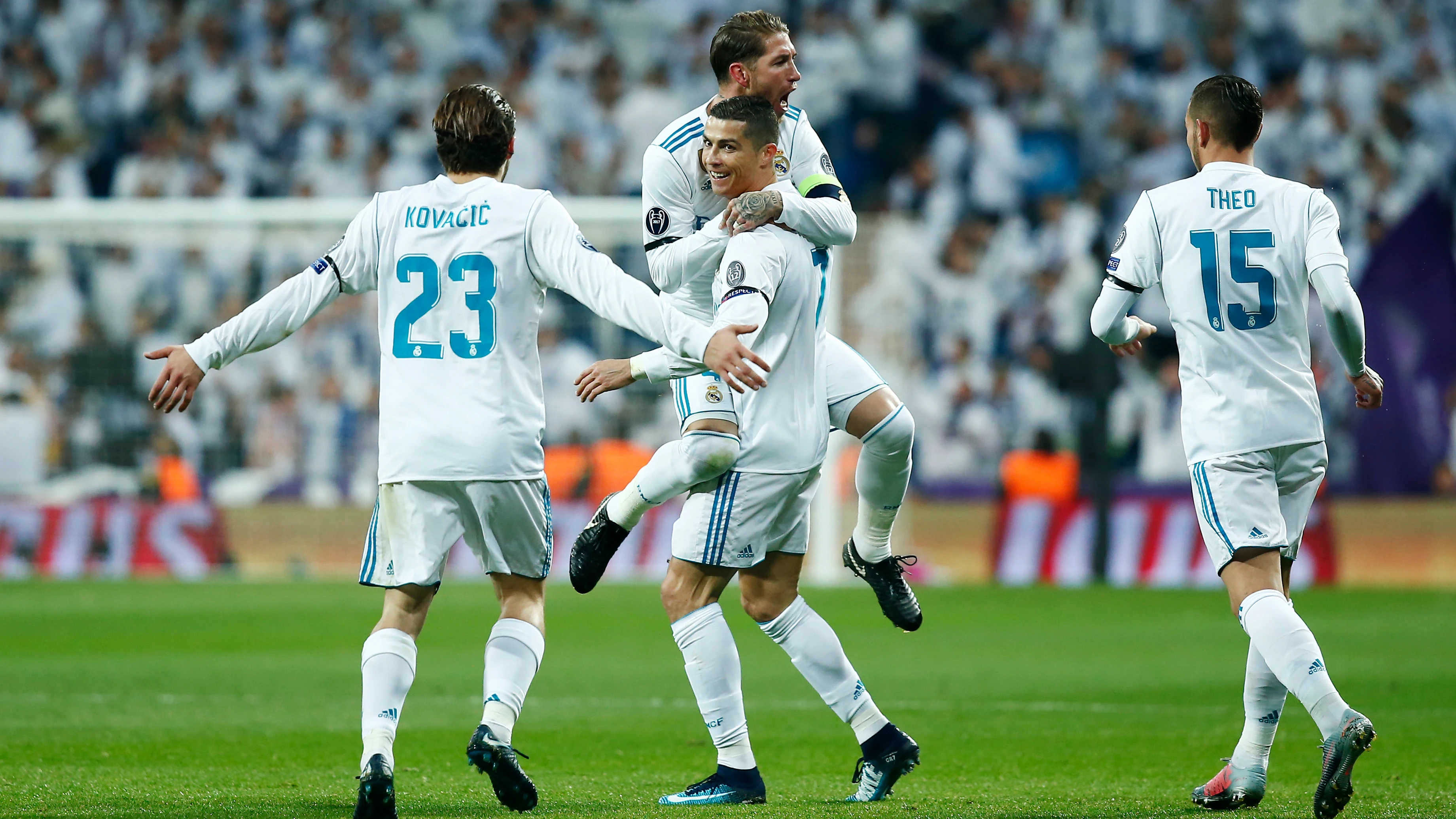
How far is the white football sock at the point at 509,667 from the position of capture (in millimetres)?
5031

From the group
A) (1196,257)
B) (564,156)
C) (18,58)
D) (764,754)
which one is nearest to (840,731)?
(764,754)

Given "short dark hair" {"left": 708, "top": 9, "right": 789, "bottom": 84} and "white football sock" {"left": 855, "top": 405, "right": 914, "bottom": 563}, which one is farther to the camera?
"white football sock" {"left": 855, "top": 405, "right": 914, "bottom": 563}

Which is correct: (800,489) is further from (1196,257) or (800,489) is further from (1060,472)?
(1060,472)

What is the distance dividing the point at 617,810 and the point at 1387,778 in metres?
2.69

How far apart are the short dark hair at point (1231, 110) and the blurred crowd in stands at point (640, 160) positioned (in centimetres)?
1007

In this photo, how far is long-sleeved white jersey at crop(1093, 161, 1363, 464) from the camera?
5164mm

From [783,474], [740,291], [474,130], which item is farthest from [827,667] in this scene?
[474,130]

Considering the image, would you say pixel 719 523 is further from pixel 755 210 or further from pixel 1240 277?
pixel 1240 277

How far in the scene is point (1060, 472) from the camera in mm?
15438

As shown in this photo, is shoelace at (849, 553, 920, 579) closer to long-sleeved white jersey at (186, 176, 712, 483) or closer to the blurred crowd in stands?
long-sleeved white jersey at (186, 176, 712, 483)

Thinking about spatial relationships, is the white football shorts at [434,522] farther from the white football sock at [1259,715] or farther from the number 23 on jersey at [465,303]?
the white football sock at [1259,715]

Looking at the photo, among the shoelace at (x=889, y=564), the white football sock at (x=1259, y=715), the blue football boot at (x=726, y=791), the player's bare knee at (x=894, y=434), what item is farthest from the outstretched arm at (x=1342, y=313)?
the blue football boot at (x=726, y=791)

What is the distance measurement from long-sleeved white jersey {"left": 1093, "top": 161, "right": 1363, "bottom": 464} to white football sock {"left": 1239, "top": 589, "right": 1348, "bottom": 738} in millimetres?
466

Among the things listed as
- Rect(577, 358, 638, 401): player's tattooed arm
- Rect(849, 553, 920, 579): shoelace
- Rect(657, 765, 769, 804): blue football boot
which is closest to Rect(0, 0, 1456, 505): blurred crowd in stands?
Rect(849, 553, 920, 579): shoelace
